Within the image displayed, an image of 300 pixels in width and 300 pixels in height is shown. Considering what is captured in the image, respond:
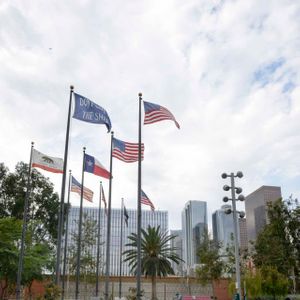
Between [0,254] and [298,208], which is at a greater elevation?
[298,208]

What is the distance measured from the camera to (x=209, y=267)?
5047 centimetres

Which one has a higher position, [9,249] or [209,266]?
[9,249]

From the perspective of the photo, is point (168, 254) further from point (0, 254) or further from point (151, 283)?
point (0, 254)

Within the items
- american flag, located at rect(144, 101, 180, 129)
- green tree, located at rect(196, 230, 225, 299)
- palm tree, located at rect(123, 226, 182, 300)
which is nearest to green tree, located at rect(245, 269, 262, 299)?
green tree, located at rect(196, 230, 225, 299)

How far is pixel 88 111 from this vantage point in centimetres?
2153

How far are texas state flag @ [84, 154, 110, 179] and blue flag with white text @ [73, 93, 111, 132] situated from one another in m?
4.87

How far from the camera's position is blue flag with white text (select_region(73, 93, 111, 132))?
21.1 m

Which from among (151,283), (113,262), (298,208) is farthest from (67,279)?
(113,262)

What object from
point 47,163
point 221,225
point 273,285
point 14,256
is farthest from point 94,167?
point 221,225

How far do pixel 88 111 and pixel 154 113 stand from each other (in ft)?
11.1

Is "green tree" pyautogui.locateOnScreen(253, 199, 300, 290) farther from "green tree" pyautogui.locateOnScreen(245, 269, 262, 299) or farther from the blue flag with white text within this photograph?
the blue flag with white text

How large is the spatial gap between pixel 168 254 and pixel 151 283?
14.3ft

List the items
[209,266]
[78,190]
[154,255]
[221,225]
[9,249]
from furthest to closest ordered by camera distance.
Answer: [221,225]
[154,255]
[209,266]
[9,249]
[78,190]

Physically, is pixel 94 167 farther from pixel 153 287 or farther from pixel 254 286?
pixel 153 287
